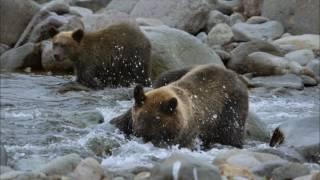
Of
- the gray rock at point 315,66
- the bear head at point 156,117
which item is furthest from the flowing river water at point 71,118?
the gray rock at point 315,66

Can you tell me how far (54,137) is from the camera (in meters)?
8.89

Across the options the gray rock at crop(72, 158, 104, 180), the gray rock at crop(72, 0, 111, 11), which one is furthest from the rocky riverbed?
the gray rock at crop(72, 0, 111, 11)

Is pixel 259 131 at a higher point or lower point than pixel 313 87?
higher

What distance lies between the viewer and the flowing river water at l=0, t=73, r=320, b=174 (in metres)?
7.94

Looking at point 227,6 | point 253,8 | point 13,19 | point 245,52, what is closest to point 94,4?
point 227,6

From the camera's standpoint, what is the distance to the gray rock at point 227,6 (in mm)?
26094

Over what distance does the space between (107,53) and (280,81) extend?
3.29 metres

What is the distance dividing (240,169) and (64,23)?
33.1 feet

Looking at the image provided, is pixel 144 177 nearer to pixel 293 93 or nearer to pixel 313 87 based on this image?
pixel 293 93

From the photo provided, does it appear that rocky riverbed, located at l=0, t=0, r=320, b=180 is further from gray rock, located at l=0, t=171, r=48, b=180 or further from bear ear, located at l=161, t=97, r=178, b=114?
bear ear, located at l=161, t=97, r=178, b=114

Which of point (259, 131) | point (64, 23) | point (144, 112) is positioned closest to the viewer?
point (144, 112)

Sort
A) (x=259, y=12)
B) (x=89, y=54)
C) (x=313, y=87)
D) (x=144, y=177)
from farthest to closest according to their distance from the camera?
A: (x=259, y=12)
(x=313, y=87)
(x=89, y=54)
(x=144, y=177)

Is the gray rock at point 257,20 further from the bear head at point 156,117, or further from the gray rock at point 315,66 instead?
the bear head at point 156,117

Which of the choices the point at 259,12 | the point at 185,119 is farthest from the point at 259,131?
the point at 259,12
